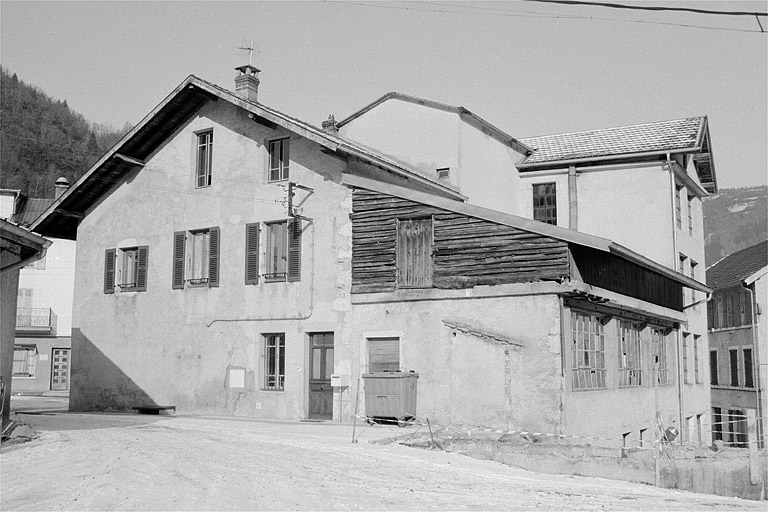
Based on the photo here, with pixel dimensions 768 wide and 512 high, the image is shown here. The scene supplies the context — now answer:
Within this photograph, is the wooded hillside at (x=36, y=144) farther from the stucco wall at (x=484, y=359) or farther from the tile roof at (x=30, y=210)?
the stucco wall at (x=484, y=359)

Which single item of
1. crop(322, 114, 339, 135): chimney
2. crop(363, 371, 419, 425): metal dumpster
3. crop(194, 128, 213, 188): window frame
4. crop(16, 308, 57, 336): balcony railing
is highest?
crop(322, 114, 339, 135): chimney

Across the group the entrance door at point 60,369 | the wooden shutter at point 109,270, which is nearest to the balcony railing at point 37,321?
the entrance door at point 60,369

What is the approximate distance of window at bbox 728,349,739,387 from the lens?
41219 millimetres

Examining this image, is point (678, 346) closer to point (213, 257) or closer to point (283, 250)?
point (283, 250)

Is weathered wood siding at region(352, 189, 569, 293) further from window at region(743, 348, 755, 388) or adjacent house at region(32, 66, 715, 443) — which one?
window at region(743, 348, 755, 388)

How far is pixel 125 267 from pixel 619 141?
17479mm

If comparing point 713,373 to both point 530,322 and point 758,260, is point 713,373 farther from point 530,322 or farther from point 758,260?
point 530,322

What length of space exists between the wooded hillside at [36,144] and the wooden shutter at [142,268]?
42.7 meters

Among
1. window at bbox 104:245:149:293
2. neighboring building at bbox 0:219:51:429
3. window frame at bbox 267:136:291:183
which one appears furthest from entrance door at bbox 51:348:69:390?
neighboring building at bbox 0:219:51:429

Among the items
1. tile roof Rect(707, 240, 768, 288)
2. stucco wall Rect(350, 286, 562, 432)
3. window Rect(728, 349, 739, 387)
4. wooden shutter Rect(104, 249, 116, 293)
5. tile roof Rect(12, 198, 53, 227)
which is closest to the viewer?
stucco wall Rect(350, 286, 562, 432)

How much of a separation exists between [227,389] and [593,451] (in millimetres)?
10935

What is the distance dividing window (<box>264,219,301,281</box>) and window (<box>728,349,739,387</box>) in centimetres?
2725

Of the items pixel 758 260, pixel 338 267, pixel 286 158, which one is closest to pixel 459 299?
pixel 338 267

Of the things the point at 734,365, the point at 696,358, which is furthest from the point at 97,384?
the point at 734,365
